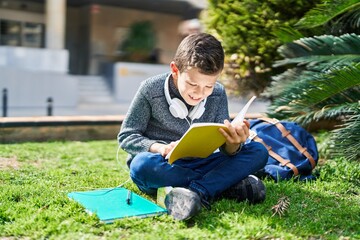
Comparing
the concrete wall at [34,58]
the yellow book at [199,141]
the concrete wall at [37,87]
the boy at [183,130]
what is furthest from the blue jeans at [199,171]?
the concrete wall at [34,58]

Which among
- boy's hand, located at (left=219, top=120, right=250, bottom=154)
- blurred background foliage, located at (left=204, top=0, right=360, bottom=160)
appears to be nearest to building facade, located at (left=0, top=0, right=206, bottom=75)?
blurred background foliage, located at (left=204, top=0, right=360, bottom=160)

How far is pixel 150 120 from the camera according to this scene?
3262 mm

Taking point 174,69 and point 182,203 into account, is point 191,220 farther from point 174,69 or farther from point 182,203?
point 174,69

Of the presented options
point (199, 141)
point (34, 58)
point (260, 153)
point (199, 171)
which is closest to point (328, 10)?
point (260, 153)

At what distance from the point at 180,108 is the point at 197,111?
0.12 meters

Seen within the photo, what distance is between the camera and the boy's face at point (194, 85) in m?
2.88

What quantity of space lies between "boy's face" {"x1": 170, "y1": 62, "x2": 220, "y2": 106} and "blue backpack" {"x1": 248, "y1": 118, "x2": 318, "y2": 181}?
1.07 meters

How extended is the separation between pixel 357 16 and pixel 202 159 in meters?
2.49

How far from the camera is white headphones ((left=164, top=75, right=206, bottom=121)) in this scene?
3119 millimetres

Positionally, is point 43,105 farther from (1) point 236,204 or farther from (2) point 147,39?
(1) point 236,204

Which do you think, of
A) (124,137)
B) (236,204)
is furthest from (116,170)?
(236,204)

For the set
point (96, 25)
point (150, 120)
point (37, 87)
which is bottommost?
point (37, 87)

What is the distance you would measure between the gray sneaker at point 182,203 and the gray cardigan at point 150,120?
400mm

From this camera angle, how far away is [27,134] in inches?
246
